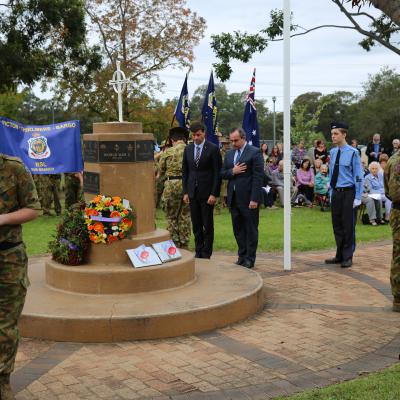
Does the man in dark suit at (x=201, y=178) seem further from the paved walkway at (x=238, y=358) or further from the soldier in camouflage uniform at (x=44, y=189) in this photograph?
the soldier in camouflage uniform at (x=44, y=189)

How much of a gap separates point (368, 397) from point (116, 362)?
2.11 m

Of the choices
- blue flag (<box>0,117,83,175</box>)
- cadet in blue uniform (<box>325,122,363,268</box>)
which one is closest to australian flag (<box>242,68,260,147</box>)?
cadet in blue uniform (<box>325,122,363,268</box>)

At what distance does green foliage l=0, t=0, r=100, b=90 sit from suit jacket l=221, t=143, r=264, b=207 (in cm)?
1045

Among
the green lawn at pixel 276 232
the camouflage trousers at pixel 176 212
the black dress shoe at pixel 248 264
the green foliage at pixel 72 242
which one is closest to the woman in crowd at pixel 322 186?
the green lawn at pixel 276 232

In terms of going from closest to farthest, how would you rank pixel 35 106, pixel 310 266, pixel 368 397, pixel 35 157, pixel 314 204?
pixel 368 397
pixel 310 266
pixel 35 157
pixel 314 204
pixel 35 106

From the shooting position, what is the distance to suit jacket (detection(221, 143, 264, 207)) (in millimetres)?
8414

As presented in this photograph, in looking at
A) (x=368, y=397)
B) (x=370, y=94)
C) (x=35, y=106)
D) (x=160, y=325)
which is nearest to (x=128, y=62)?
(x=160, y=325)

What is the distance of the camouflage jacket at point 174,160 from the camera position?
388 inches

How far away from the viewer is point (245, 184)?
8516 mm

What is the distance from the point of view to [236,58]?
27.6 feet

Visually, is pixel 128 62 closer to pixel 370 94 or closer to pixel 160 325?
pixel 160 325

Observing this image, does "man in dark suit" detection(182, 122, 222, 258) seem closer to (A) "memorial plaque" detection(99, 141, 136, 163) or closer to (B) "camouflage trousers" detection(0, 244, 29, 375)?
(A) "memorial plaque" detection(99, 141, 136, 163)

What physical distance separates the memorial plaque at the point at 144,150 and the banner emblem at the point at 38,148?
579 centimetres

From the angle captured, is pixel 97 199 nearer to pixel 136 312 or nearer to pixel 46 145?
pixel 136 312
